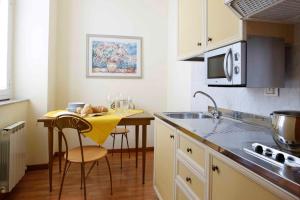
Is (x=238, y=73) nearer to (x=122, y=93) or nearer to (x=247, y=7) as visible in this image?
(x=247, y=7)

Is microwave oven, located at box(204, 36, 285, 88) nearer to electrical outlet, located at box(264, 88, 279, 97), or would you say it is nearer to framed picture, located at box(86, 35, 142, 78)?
electrical outlet, located at box(264, 88, 279, 97)

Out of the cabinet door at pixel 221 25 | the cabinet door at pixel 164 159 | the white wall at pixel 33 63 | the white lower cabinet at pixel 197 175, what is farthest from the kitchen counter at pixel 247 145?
the white wall at pixel 33 63

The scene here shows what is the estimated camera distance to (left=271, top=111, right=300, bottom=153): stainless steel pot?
92 centimetres

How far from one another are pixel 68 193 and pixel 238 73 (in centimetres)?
209

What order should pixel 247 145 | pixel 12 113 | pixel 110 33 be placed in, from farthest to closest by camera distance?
pixel 110 33 → pixel 12 113 → pixel 247 145

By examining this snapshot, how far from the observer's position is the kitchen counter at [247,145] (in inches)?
27.6

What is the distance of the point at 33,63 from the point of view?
3.04 metres

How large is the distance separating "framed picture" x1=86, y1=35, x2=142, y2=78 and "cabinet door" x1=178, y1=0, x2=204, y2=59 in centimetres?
160

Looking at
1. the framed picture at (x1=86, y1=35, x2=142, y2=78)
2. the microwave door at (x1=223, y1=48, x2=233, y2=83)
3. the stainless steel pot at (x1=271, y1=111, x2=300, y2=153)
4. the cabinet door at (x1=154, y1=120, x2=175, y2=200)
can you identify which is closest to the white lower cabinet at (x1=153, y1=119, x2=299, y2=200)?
the cabinet door at (x1=154, y1=120, x2=175, y2=200)

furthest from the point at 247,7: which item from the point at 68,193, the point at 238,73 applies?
the point at 68,193

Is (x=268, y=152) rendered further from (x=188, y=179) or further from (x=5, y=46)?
(x=5, y=46)

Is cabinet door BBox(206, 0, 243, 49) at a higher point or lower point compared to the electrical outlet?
higher

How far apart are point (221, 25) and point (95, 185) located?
7.08ft

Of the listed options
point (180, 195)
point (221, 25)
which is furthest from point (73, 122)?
point (221, 25)
